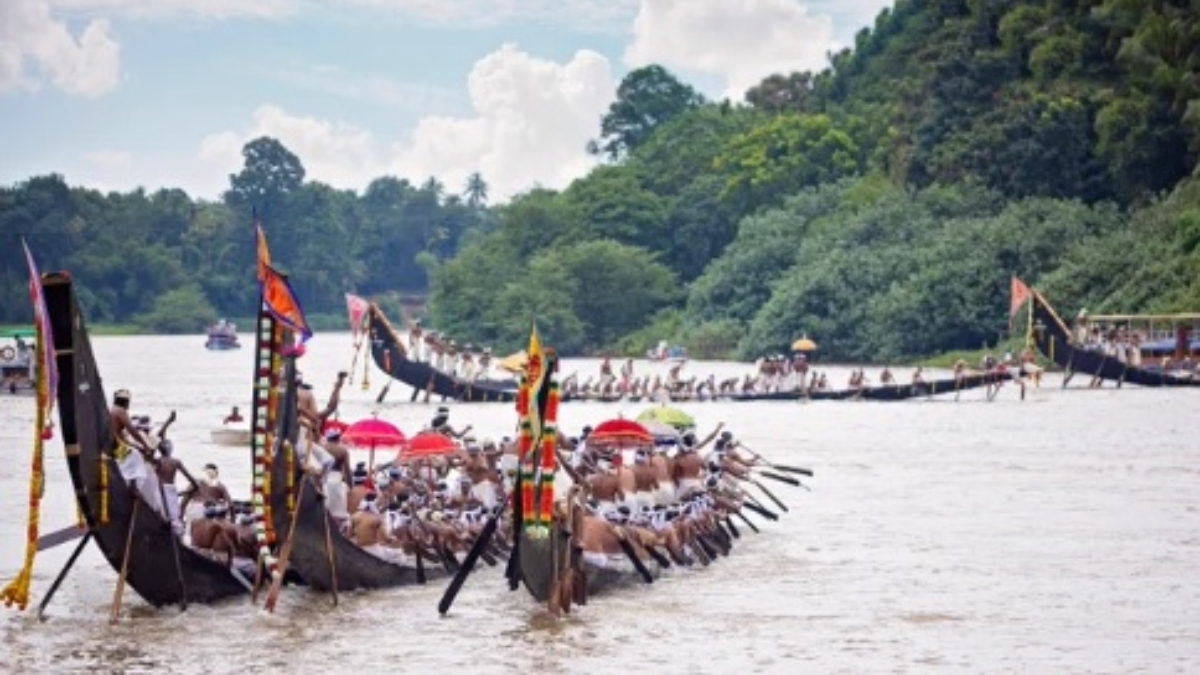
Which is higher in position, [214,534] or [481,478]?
[481,478]

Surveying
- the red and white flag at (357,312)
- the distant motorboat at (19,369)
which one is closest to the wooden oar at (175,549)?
the red and white flag at (357,312)

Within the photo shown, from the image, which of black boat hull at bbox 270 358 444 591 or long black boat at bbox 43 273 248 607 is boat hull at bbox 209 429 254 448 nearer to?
black boat hull at bbox 270 358 444 591

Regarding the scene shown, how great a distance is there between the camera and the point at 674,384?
53000mm

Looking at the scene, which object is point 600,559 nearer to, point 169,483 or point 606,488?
point 606,488

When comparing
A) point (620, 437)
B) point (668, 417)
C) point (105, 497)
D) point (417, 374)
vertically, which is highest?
point (417, 374)

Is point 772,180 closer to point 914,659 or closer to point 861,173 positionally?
point 861,173

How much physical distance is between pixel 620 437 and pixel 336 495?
195 inches

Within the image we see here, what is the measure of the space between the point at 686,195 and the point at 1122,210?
28.8 meters

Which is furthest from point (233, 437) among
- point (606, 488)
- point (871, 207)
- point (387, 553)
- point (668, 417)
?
point (871, 207)

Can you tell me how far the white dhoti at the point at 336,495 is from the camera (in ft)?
66.7

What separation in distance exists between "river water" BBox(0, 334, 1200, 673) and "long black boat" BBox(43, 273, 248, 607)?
10.7 inches

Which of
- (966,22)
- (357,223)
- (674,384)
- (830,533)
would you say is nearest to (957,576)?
(830,533)

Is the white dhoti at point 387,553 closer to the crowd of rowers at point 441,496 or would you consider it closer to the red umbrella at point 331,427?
the crowd of rowers at point 441,496

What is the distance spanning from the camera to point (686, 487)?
23641 mm
